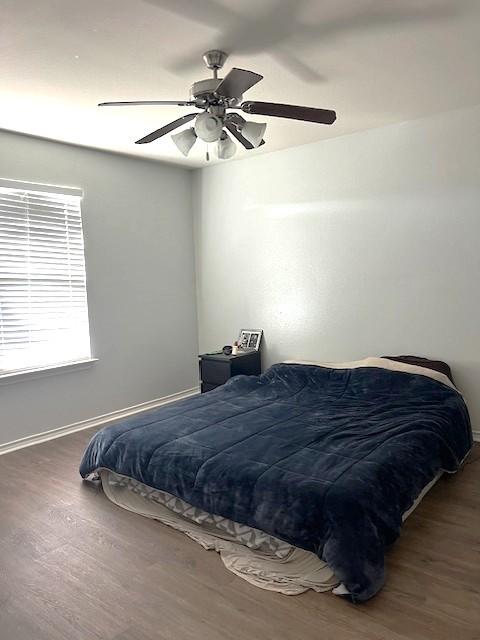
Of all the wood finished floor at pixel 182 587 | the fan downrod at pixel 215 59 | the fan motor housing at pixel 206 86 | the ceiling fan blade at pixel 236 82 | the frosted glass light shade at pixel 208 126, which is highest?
the fan downrod at pixel 215 59

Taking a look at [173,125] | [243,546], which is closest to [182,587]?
[243,546]

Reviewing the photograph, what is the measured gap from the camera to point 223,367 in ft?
15.1

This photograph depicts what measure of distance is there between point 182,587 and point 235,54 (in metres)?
2.68

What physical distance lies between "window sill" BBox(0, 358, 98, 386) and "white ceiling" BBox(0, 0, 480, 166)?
192cm

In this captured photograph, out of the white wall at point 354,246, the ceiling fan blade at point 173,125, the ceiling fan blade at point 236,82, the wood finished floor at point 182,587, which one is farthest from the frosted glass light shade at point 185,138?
the wood finished floor at point 182,587

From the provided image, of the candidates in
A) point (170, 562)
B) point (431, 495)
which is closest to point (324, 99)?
point (431, 495)

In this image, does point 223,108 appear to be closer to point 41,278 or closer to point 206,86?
point 206,86

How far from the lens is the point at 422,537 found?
242 cm

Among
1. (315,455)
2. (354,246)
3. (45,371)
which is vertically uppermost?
(354,246)

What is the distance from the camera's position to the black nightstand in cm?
459

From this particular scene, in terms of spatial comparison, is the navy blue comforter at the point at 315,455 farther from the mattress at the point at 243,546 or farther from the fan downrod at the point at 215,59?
the fan downrod at the point at 215,59

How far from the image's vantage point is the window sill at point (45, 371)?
12.4 ft

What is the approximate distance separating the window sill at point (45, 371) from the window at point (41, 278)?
0.04m

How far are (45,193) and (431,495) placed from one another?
371 centimetres
